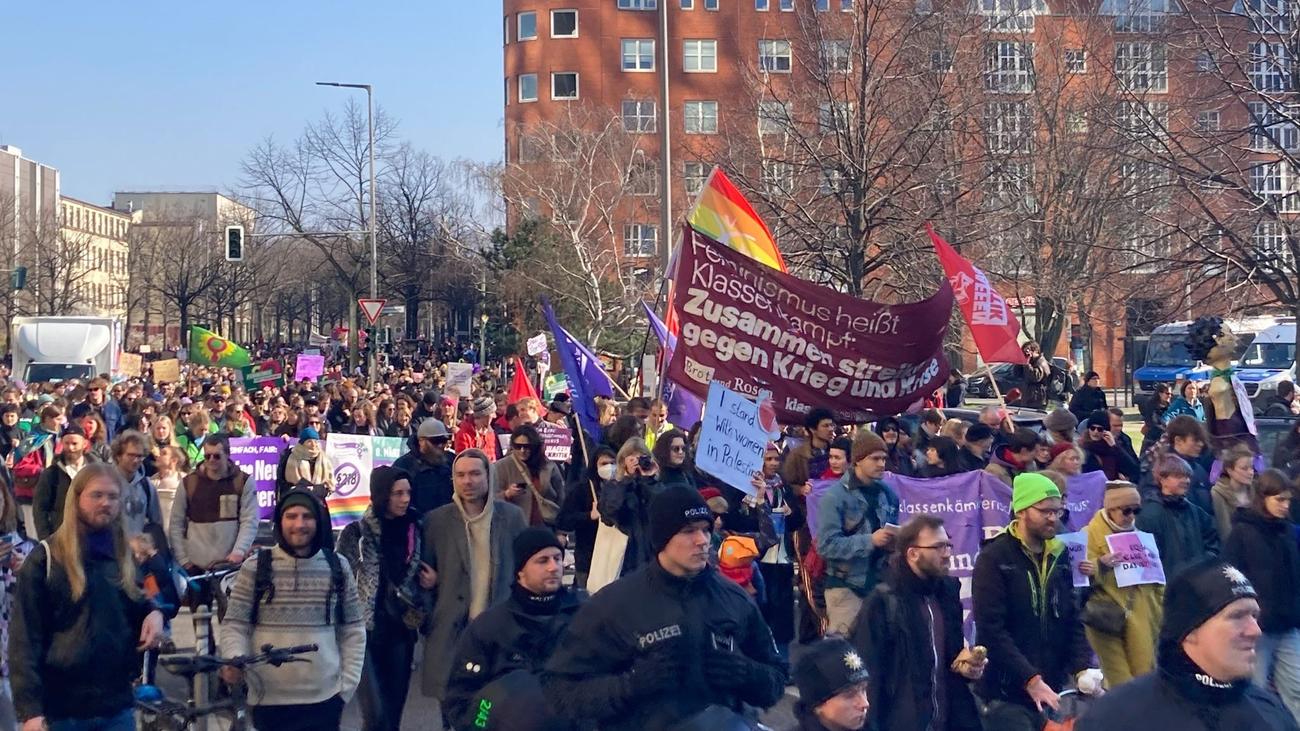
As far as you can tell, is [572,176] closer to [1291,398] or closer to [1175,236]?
[1175,236]

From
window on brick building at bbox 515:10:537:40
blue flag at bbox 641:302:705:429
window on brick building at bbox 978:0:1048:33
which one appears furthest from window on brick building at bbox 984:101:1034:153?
window on brick building at bbox 515:10:537:40

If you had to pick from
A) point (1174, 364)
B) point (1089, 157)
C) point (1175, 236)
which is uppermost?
point (1089, 157)

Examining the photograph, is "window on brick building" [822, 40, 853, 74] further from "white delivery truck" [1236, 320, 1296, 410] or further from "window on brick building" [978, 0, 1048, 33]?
"white delivery truck" [1236, 320, 1296, 410]

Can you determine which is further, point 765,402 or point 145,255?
point 145,255

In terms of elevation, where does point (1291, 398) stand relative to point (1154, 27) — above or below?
below

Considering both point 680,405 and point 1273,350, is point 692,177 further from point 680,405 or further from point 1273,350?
point 680,405

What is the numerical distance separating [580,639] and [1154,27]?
85.1 ft

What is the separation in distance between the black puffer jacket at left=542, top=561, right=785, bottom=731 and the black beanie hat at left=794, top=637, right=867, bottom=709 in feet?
0.26

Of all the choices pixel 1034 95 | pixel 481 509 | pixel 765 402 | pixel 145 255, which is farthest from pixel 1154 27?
pixel 145 255

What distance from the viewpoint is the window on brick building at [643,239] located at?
191 feet

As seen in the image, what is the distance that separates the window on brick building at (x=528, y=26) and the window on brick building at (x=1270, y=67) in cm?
4729

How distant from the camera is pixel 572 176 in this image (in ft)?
164

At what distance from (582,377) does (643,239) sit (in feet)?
165

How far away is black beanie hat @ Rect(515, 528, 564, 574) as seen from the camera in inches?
211
